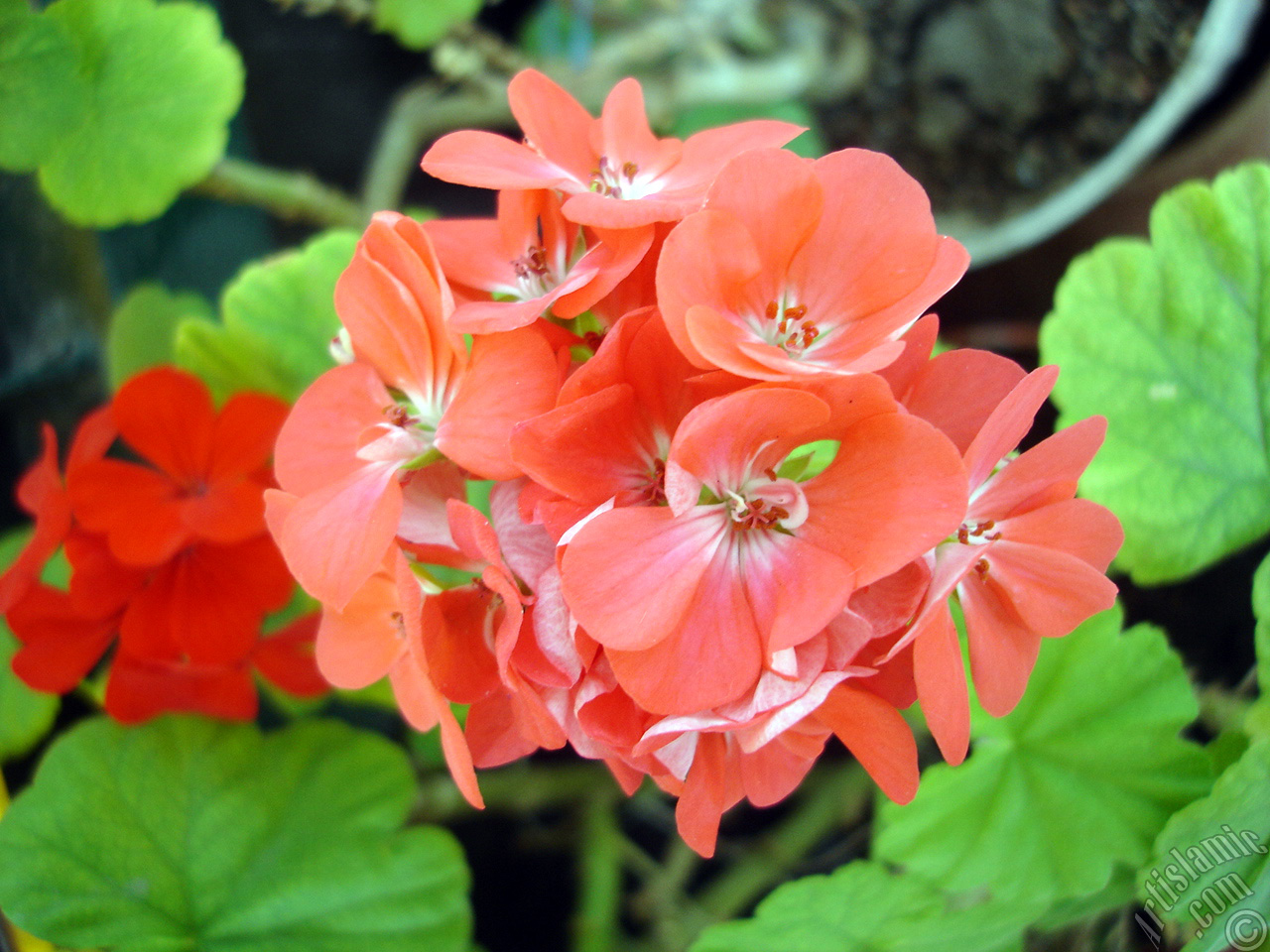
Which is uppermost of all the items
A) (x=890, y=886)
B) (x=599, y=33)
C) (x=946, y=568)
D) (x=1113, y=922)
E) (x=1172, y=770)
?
(x=946, y=568)

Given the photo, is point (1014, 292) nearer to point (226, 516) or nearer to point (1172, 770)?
point (1172, 770)

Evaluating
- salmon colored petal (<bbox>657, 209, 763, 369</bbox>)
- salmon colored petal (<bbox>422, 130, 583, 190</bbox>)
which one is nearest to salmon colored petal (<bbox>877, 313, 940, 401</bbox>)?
salmon colored petal (<bbox>657, 209, 763, 369</bbox>)

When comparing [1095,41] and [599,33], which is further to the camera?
[599,33]

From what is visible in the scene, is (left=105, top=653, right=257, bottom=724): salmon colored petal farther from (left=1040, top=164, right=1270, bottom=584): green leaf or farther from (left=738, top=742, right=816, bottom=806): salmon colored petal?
(left=1040, top=164, right=1270, bottom=584): green leaf

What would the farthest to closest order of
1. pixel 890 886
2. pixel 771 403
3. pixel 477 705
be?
pixel 890 886 → pixel 477 705 → pixel 771 403

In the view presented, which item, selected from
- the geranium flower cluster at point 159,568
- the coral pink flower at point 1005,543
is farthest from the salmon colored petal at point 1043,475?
the geranium flower cluster at point 159,568

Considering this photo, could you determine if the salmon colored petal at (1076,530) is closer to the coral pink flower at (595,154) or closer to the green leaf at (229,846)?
the coral pink flower at (595,154)

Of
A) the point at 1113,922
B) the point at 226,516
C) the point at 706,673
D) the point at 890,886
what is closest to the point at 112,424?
the point at 226,516
